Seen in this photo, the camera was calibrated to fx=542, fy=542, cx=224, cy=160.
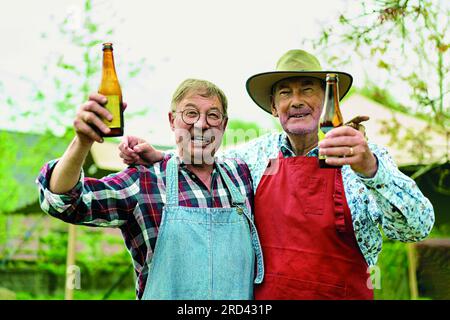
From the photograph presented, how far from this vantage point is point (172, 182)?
227cm

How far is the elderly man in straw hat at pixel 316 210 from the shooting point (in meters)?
2.17

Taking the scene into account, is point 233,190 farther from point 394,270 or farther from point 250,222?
point 394,270

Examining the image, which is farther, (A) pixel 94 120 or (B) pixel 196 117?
(B) pixel 196 117

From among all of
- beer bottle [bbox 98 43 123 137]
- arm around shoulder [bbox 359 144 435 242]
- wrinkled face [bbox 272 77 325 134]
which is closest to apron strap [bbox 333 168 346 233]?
arm around shoulder [bbox 359 144 435 242]

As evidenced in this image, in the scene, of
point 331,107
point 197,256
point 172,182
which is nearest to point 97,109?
point 172,182

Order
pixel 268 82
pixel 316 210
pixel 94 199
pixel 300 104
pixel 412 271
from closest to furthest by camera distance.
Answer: pixel 94 199 < pixel 316 210 < pixel 300 104 < pixel 268 82 < pixel 412 271

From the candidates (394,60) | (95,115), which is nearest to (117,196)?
(95,115)

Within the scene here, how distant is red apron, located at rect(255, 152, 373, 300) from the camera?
7.84 feet

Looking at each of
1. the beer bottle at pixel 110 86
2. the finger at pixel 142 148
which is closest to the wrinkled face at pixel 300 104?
the finger at pixel 142 148

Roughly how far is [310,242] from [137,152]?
863mm

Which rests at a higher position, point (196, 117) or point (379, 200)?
point (196, 117)

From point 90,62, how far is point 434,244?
517cm

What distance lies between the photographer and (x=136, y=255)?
2238mm

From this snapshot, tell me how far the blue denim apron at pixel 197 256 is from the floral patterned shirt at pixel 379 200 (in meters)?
0.41
